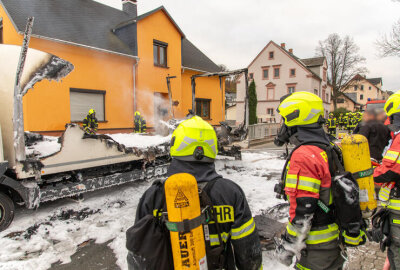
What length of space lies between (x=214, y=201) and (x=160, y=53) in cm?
1307

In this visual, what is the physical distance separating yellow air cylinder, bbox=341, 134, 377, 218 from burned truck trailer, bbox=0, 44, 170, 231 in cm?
458

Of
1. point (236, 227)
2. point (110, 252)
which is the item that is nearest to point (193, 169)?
point (236, 227)

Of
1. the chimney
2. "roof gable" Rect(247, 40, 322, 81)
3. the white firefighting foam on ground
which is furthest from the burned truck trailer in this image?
"roof gable" Rect(247, 40, 322, 81)

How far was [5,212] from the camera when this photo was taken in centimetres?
422

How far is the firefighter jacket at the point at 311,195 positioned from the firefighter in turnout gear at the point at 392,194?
82 centimetres

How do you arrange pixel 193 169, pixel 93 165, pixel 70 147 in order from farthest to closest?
1. pixel 93 165
2. pixel 70 147
3. pixel 193 169

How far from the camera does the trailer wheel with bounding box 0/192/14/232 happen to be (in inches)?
165

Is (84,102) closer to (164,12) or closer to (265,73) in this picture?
(164,12)

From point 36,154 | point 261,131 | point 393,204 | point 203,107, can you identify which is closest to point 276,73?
point 261,131

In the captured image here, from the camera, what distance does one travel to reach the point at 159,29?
13.4 meters

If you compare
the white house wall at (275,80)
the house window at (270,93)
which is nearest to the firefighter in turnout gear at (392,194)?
the white house wall at (275,80)

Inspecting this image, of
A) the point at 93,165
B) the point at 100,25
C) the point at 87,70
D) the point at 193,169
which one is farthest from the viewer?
the point at 100,25

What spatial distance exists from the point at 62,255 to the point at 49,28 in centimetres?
919

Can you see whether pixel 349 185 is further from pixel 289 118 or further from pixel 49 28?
pixel 49 28
